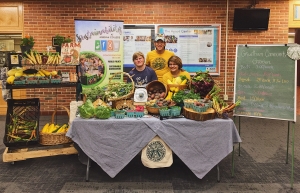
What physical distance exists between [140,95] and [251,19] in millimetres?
4430

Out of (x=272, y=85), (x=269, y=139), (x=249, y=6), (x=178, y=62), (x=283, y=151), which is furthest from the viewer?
(x=249, y=6)

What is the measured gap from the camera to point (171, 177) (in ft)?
11.8

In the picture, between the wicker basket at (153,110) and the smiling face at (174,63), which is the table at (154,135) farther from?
the smiling face at (174,63)

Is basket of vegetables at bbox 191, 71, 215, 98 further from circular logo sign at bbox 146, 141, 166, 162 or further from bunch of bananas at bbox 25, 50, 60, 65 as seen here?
bunch of bananas at bbox 25, 50, 60, 65

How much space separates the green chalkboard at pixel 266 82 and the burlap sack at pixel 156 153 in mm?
1031

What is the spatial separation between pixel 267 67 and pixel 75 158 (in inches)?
113

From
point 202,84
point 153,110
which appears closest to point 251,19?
point 202,84

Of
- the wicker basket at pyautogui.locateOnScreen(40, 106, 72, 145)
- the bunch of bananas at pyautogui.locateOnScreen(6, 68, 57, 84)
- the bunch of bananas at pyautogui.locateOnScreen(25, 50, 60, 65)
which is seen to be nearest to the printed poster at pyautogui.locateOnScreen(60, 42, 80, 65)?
the bunch of bananas at pyautogui.locateOnScreen(25, 50, 60, 65)

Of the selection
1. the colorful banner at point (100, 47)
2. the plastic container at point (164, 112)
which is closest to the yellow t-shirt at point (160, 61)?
the colorful banner at point (100, 47)

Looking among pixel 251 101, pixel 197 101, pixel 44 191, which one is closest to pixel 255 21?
pixel 251 101

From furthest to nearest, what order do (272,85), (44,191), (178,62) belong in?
(178,62) < (272,85) < (44,191)

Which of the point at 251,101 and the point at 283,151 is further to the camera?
the point at 283,151

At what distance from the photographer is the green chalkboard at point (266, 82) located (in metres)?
3.47

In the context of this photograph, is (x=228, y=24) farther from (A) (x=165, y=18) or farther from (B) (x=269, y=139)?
(B) (x=269, y=139)
